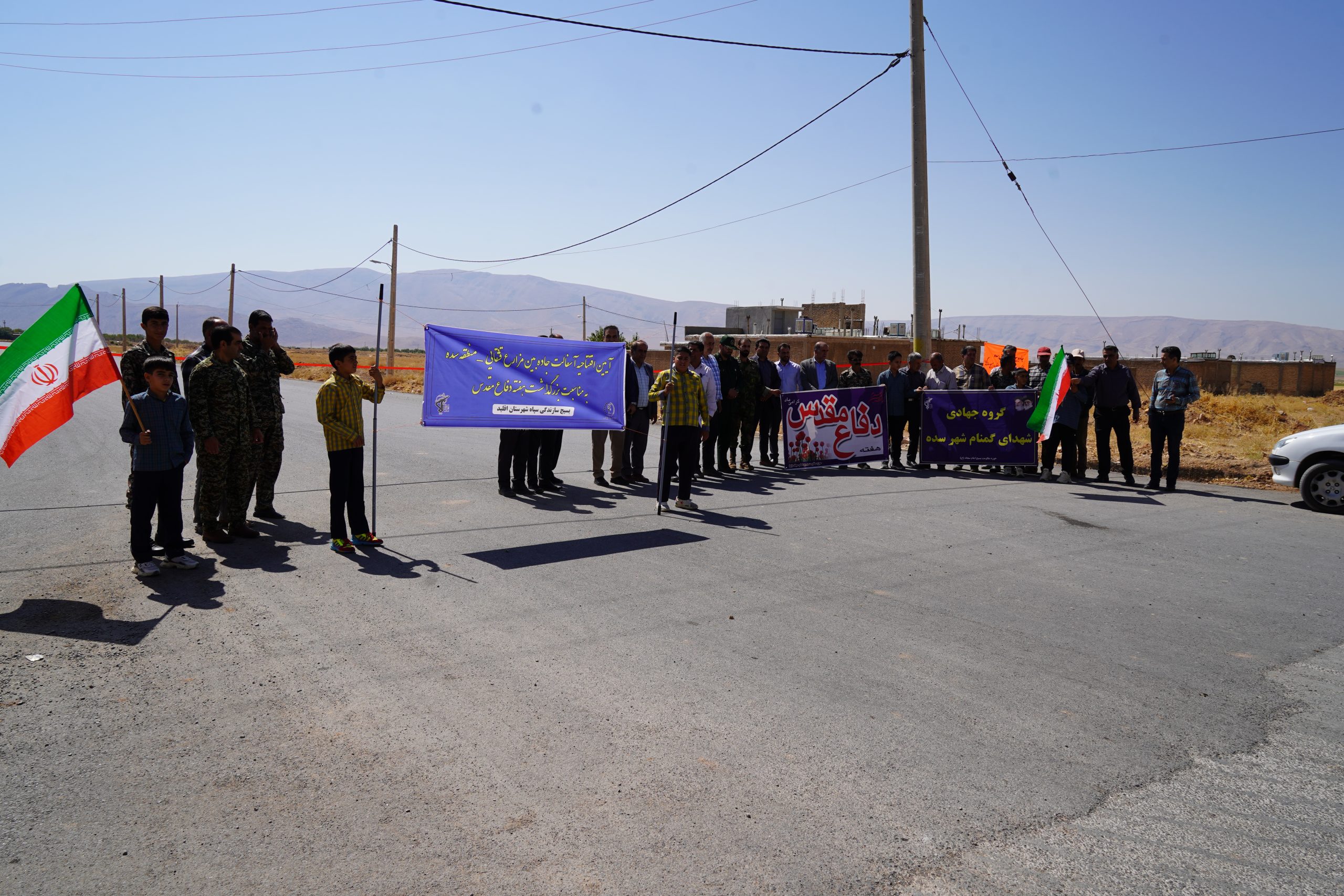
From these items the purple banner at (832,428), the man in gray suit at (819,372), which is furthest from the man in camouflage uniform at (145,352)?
the man in gray suit at (819,372)

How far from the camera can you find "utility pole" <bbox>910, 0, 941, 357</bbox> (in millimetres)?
16266

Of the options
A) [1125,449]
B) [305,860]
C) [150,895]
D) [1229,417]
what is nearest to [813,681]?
[305,860]

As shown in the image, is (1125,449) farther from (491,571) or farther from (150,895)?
(150,895)

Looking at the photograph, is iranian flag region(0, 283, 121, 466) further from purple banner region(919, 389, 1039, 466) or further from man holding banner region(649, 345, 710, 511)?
purple banner region(919, 389, 1039, 466)

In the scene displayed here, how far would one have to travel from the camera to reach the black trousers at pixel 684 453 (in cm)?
1032

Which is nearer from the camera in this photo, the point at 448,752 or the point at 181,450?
the point at 448,752

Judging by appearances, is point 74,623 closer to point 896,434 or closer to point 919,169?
point 896,434

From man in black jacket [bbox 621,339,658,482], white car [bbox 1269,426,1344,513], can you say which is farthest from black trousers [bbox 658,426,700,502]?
white car [bbox 1269,426,1344,513]

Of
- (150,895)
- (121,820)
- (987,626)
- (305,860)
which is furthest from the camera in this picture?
(987,626)

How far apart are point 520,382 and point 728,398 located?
16.0 feet

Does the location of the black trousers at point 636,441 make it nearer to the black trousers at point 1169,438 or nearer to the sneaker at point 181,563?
the sneaker at point 181,563

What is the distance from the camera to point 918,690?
4961 millimetres

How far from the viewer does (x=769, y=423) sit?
1472cm

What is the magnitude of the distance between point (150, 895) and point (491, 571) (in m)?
4.33
